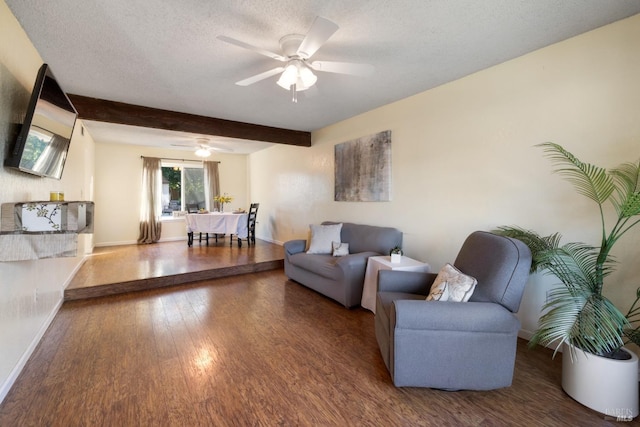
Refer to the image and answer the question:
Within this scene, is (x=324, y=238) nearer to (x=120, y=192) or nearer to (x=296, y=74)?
(x=296, y=74)

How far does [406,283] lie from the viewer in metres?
2.40

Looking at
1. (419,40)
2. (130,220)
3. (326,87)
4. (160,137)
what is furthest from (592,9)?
(130,220)

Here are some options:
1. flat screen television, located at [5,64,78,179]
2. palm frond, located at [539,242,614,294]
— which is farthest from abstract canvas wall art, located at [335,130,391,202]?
flat screen television, located at [5,64,78,179]

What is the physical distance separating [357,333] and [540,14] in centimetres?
285

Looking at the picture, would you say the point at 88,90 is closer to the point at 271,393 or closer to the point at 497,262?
the point at 271,393

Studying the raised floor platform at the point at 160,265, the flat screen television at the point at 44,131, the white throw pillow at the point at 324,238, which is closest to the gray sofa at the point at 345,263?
the white throw pillow at the point at 324,238

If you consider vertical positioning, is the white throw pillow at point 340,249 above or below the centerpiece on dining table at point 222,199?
below

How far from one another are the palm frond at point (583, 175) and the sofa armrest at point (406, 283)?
127cm

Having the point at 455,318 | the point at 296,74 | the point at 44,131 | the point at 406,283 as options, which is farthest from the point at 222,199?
the point at 455,318

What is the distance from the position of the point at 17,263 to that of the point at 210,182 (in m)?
5.93

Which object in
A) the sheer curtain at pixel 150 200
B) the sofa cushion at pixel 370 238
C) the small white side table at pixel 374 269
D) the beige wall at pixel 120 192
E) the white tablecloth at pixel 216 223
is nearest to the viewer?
the small white side table at pixel 374 269

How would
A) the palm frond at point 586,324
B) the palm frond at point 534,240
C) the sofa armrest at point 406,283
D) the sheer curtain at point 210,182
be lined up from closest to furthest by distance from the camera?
the palm frond at point 586,324, the palm frond at point 534,240, the sofa armrest at point 406,283, the sheer curtain at point 210,182

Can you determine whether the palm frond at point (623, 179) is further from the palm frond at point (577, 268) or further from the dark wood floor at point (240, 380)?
the dark wood floor at point (240, 380)

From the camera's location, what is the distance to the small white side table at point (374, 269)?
2863 millimetres
